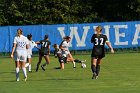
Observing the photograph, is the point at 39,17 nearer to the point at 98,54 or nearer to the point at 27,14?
the point at 27,14

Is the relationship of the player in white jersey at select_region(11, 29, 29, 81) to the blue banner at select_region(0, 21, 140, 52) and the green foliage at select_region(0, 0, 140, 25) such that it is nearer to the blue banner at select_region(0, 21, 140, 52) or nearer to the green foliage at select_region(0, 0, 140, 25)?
the blue banner at select_region(0, 21, 140, 52)

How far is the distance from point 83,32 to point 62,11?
7.18m

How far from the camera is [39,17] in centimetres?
4594

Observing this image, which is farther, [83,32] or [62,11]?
[62,11]

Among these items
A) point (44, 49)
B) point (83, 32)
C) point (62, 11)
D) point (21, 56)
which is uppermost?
point (62, 11)

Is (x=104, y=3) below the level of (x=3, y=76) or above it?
above

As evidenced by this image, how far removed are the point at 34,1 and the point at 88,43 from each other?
349 inches

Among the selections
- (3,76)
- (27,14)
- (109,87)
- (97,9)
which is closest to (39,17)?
(27,14)

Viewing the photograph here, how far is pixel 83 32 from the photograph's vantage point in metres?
39.9

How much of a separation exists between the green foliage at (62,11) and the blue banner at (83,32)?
235 inches

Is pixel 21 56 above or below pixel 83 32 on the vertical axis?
below

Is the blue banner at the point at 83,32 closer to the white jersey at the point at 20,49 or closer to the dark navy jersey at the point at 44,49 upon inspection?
the dark navy jersey at the point at 44,49

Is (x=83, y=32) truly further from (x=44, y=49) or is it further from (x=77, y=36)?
(x=44, y=49)

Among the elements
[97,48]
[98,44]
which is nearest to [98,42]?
[98,44]
